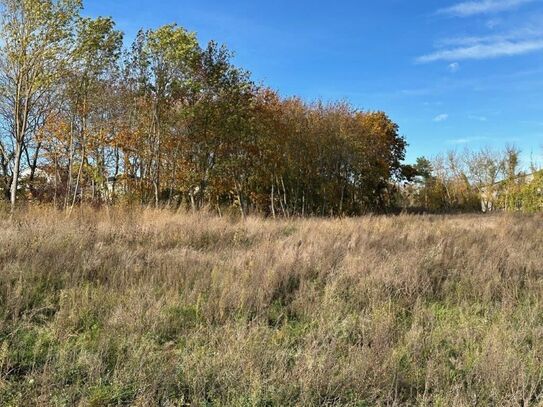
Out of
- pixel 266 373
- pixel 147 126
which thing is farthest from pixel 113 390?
pixel 147 126

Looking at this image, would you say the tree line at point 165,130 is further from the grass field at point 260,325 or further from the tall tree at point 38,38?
the grass field at point 260,325

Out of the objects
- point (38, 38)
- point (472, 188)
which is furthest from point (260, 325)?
point (472, 188)

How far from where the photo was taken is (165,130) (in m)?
19.1

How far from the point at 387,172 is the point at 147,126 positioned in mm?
19588

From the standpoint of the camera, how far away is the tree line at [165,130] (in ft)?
47.2

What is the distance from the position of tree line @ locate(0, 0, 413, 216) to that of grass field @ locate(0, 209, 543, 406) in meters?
7.62

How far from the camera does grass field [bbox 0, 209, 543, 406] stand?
3137mm

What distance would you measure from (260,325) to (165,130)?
16101 mm

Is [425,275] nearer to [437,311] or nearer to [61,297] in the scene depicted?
[437,311]

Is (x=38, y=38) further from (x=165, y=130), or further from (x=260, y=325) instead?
(x=260, y=325)

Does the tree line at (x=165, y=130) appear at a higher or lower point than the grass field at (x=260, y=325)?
higher

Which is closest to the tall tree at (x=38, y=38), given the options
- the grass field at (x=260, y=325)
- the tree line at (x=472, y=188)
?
the grass field at (x=260, y=325)

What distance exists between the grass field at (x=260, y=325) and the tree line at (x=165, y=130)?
7.62 m

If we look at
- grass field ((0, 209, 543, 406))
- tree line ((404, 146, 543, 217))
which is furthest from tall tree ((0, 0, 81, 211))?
tree line ((404, 146, 543, 217))
